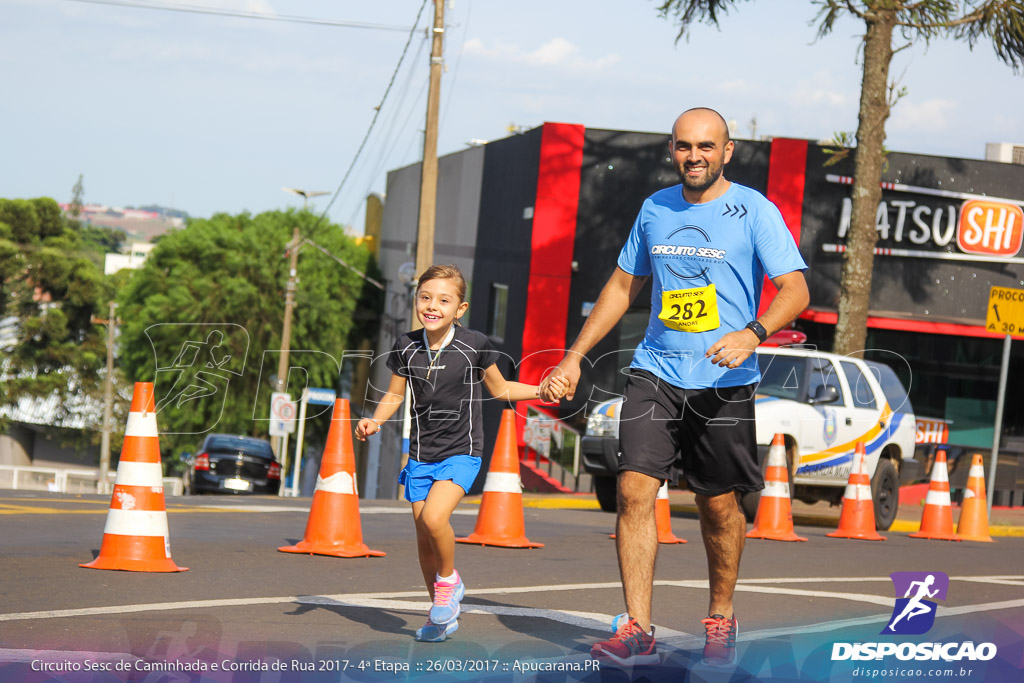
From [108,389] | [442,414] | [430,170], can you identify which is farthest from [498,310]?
[442,414]

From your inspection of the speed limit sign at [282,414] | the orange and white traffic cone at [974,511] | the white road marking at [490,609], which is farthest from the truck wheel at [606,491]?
the white road marking at [490,609]

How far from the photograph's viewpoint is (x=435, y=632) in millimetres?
5789

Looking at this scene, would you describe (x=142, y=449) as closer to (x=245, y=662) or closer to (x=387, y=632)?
(x=387, y=632)

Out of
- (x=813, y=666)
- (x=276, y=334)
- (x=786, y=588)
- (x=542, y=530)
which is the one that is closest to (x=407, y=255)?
(x=276, y=334)

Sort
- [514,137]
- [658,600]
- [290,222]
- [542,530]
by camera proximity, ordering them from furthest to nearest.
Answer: [290,222]
[514,137]
[542,530]
[658,600]

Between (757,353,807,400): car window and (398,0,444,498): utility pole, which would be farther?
(398,0,444,498): utility pole

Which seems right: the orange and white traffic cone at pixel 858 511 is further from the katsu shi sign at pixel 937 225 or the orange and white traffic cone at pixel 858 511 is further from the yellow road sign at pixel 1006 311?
the katsu shi sign at pixel 937 225

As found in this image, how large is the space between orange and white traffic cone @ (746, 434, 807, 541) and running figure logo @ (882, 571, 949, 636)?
5.43 m

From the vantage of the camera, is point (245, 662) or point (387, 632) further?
point (387, 632)

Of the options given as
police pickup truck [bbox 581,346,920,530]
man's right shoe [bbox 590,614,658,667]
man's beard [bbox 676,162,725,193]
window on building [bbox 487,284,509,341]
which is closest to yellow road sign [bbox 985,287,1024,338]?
police pickup truck [bbox 581,346,920,530]

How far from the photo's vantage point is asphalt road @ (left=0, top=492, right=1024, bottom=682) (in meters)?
5.18

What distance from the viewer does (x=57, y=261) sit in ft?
155

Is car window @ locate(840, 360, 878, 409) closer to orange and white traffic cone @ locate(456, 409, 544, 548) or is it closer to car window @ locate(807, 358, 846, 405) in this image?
car window @ locate(807, 358, 846, 405)

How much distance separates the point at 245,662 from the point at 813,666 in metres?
2.32
